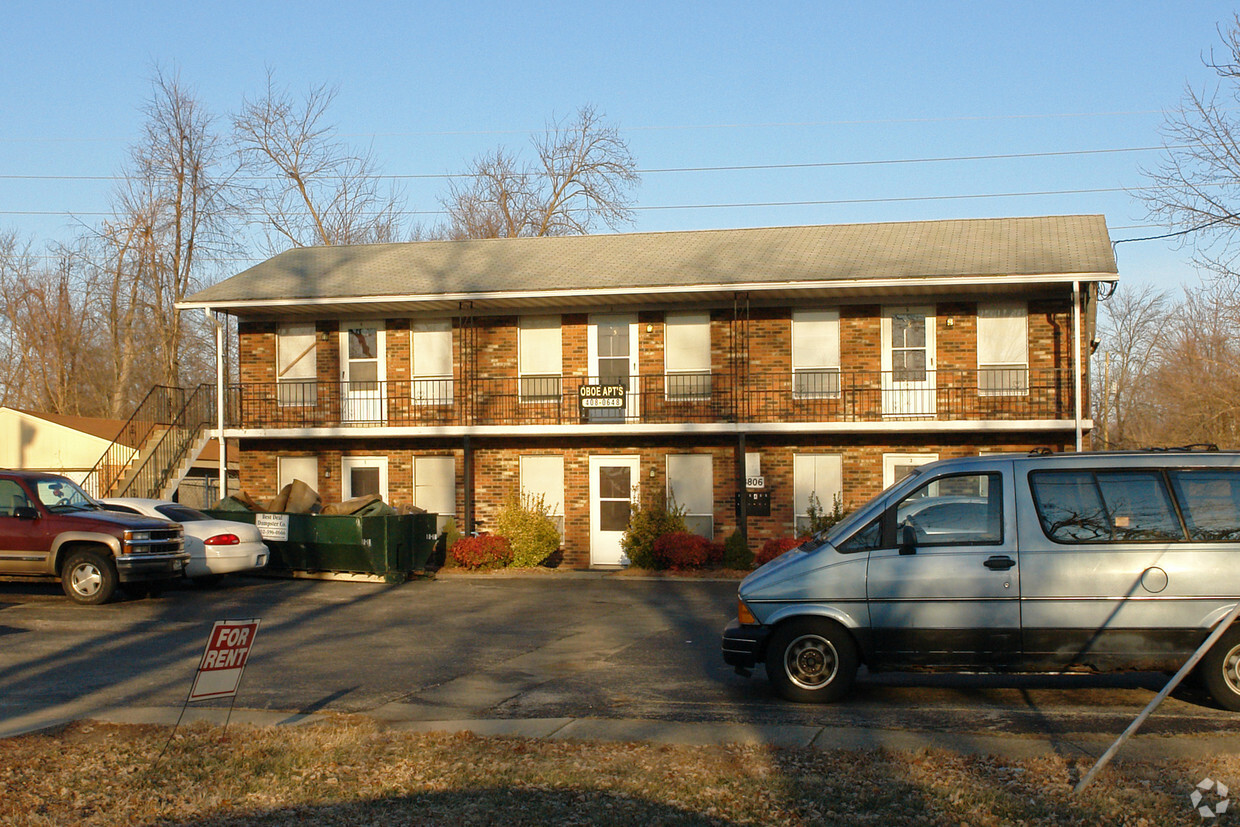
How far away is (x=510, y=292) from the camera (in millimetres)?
23688

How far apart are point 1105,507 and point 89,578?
13844mm

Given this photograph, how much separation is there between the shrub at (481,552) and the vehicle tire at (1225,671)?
15843mm

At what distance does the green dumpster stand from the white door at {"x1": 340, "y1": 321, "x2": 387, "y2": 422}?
4.87 meters

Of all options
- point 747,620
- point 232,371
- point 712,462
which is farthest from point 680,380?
point 232,371

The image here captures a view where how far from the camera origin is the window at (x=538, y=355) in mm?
25156

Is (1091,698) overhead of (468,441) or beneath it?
beneath

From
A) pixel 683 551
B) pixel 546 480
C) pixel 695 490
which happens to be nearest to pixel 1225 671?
pixel 683 551

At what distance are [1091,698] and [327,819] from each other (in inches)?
257

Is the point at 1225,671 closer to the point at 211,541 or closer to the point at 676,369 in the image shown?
the point at 211,541

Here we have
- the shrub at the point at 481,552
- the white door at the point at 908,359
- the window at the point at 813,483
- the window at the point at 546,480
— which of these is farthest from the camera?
the window at the point at 546,480

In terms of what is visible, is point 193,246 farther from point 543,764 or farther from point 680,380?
point 543,764

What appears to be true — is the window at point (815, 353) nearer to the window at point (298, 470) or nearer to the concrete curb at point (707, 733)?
the window at point (298, 470)

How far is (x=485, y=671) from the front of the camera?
11.8 meters

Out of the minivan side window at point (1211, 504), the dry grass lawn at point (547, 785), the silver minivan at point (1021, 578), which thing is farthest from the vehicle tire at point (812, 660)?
the minivan side window at point (1211, 504)
